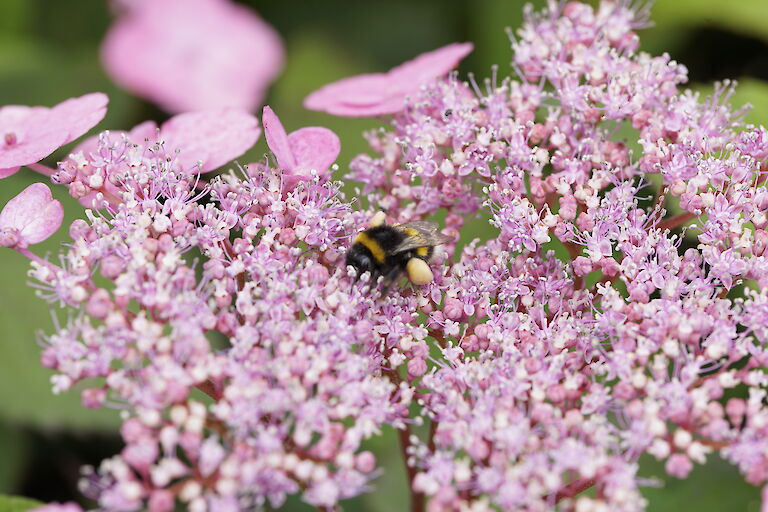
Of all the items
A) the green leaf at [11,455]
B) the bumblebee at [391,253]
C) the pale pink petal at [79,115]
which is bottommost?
the green leaf at [11,455]

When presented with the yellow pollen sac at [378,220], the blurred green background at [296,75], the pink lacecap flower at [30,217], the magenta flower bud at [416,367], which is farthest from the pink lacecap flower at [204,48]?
the magenta flower bud at [416,367]

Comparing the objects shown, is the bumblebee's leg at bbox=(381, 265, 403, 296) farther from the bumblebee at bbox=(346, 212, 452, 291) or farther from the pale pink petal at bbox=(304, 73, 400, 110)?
the pale pink petal at bbox=(304, 73, 400, 110)

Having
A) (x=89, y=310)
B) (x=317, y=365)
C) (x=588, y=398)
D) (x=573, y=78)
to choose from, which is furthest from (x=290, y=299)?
(x=573, y=78)

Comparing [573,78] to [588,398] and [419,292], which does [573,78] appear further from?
[588,398]

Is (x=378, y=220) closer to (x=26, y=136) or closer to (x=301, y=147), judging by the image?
(x=301, y=147)

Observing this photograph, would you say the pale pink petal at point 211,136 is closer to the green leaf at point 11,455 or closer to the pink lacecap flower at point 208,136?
the pink lacecap flower at point 208,136

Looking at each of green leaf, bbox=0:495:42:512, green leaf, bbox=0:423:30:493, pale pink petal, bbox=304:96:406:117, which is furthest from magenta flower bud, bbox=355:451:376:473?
green leaf, bbox=0:423:30:493
